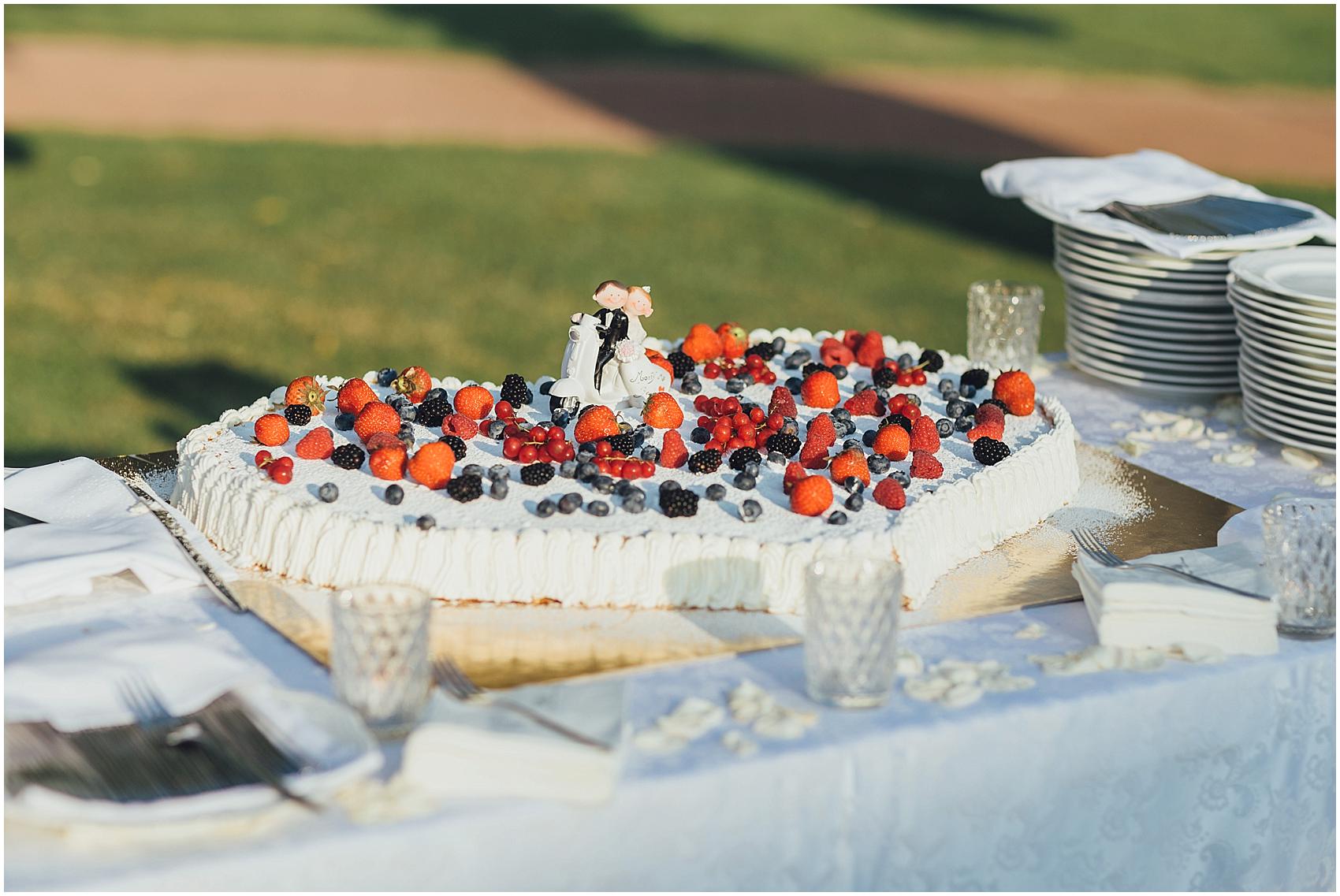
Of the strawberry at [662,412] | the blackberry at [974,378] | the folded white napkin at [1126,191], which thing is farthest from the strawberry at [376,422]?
the folded white napkin at [1126,191]

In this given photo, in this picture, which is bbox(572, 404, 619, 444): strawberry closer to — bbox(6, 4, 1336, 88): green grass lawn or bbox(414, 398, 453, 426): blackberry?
bbox(414, 398, 453, 426): blackberry

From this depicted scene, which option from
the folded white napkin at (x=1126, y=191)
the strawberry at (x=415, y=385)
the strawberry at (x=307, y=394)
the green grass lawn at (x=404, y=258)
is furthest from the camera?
the green grass lawn at (x=404, y=258)

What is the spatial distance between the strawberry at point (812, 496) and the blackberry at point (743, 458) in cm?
19

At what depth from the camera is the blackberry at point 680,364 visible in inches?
159

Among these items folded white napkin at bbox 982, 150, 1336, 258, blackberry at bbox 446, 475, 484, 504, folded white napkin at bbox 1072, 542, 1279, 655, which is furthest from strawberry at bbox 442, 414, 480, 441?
folded white napkin at bbox 982, 150, 1336, 258

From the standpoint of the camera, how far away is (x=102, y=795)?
2293 mm

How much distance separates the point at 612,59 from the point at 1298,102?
826cm

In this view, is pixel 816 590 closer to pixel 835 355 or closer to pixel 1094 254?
pixel 835 355

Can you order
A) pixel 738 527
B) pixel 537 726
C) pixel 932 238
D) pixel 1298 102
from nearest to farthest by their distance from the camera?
pixel 537 726 → pixel 738 527 → pixel 932 238 → pixel 1298 102

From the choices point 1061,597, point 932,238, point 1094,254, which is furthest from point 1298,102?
point 1061,597

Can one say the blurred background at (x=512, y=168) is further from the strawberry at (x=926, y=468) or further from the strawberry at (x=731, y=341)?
the strawberry at (x=926, y=468)

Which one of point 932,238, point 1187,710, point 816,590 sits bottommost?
point 932,238

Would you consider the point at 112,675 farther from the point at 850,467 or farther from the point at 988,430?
the point at 988,430

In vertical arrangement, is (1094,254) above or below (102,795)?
above
